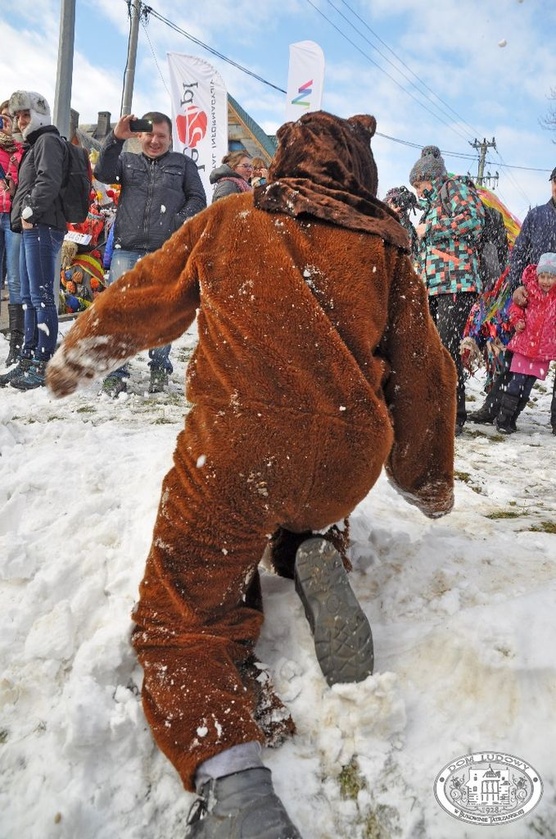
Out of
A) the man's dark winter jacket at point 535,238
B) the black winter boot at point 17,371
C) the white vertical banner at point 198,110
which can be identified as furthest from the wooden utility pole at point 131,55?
the man's dark winter jacket at point 535,238

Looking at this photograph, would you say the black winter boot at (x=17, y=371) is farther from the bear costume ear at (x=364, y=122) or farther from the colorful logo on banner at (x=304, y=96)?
the colorful logo on banner at (x=304, y=96)

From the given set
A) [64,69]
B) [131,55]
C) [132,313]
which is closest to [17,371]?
[132,313]

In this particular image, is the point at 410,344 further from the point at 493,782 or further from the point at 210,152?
the point at 210,152

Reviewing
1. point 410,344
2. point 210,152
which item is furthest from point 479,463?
point 210,152

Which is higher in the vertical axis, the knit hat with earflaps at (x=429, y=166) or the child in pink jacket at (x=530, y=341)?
the knit hat with earflaps at (x=429, y=166)

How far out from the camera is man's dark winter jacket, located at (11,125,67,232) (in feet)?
13.3

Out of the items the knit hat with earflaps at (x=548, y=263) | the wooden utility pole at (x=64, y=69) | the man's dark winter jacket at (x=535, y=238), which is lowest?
the knit hat with earflaps at (x=548, y=263)

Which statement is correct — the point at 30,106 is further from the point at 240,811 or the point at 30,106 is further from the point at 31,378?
the point at 240,811

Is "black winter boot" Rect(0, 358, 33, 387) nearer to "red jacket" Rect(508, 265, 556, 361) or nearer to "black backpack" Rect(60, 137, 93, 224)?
"black backpack" Rect(60, 137, 93, 224)

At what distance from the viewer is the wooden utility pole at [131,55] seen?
10.9m

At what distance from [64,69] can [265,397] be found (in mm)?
6792

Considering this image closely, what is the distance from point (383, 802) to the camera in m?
1.22

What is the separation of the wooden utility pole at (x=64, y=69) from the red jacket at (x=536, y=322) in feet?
17.1

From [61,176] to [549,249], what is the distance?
3.59m
